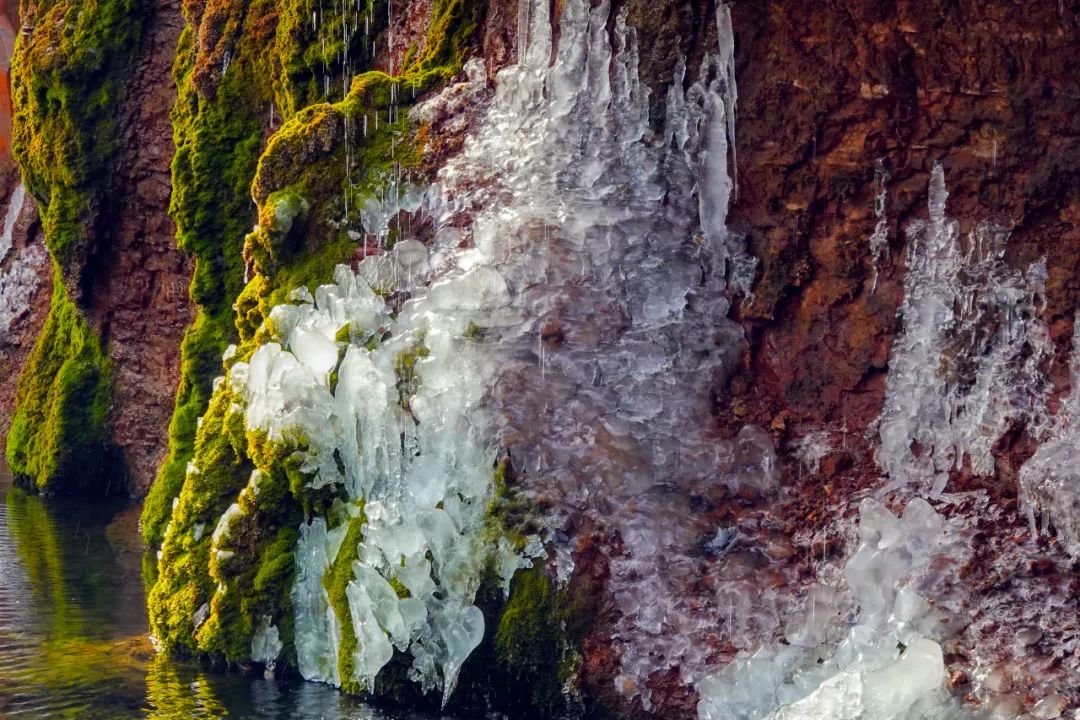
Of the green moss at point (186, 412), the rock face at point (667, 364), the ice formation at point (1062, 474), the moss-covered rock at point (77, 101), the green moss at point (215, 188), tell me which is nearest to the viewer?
the ice formation at point (1062, 474)

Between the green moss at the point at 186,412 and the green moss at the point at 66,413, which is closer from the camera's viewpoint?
the green moss at the point at 186,412

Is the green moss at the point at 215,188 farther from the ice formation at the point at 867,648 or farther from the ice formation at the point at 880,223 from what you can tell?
the ice formation at the point at 867,648

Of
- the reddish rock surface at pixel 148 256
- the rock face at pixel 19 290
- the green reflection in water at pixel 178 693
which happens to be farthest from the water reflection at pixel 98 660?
the rock face at pixel 19 290

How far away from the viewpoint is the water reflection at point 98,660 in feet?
33.3

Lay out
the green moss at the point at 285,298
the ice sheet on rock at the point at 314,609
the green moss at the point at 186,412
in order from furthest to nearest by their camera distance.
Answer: the green moss at the point at 186,412
the green moss at the point at 285,298
the ice sheet on rock at the point at 314,609

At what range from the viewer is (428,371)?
33.4ft

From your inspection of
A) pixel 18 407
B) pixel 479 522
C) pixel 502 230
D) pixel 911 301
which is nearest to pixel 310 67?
pixel 502 230

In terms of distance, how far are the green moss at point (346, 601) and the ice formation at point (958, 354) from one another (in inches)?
141

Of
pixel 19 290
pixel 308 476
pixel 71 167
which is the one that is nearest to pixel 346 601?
pixel 308 476

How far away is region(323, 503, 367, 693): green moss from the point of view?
403 inches

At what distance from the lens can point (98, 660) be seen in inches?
458

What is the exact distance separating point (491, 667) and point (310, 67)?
19.9 feet

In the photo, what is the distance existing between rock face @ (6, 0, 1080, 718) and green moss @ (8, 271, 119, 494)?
31.9 ft

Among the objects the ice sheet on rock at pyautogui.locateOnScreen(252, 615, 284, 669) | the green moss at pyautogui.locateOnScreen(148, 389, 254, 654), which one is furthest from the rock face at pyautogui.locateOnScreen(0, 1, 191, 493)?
the ice sheet on rock at pyautogui.locateOnScreen(252, 615, 284, 669)
